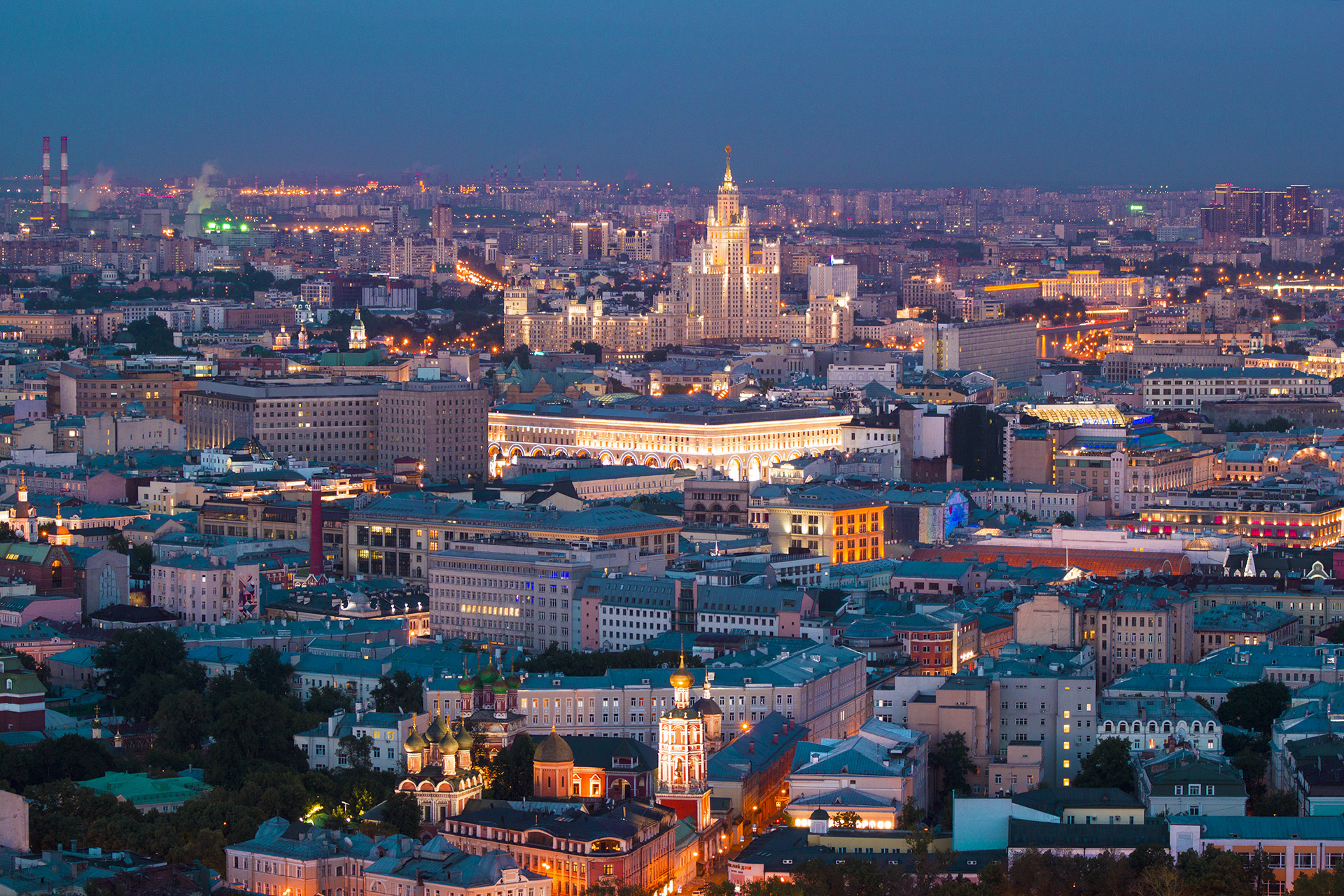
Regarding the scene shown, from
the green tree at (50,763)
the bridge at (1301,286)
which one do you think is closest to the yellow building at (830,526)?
the green tree at (50,763)

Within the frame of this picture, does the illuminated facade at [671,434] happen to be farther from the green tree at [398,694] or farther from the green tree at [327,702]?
the green tree at [398,694]

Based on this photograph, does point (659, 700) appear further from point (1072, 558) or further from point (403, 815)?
point (1072, 558)

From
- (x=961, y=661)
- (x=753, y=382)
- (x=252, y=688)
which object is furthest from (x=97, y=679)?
(x=753, y=382)

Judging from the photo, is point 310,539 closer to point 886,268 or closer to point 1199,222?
point 886,268

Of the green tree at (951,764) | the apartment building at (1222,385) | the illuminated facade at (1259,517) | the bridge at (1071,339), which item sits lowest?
the green tree at (951,764)

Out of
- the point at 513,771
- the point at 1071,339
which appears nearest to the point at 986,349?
the point at 1071,339

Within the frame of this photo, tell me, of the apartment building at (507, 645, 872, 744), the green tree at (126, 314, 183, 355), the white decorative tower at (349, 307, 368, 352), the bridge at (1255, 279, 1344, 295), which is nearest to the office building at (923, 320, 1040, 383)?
the white decorative tower at (349, 307, 368, 352)
